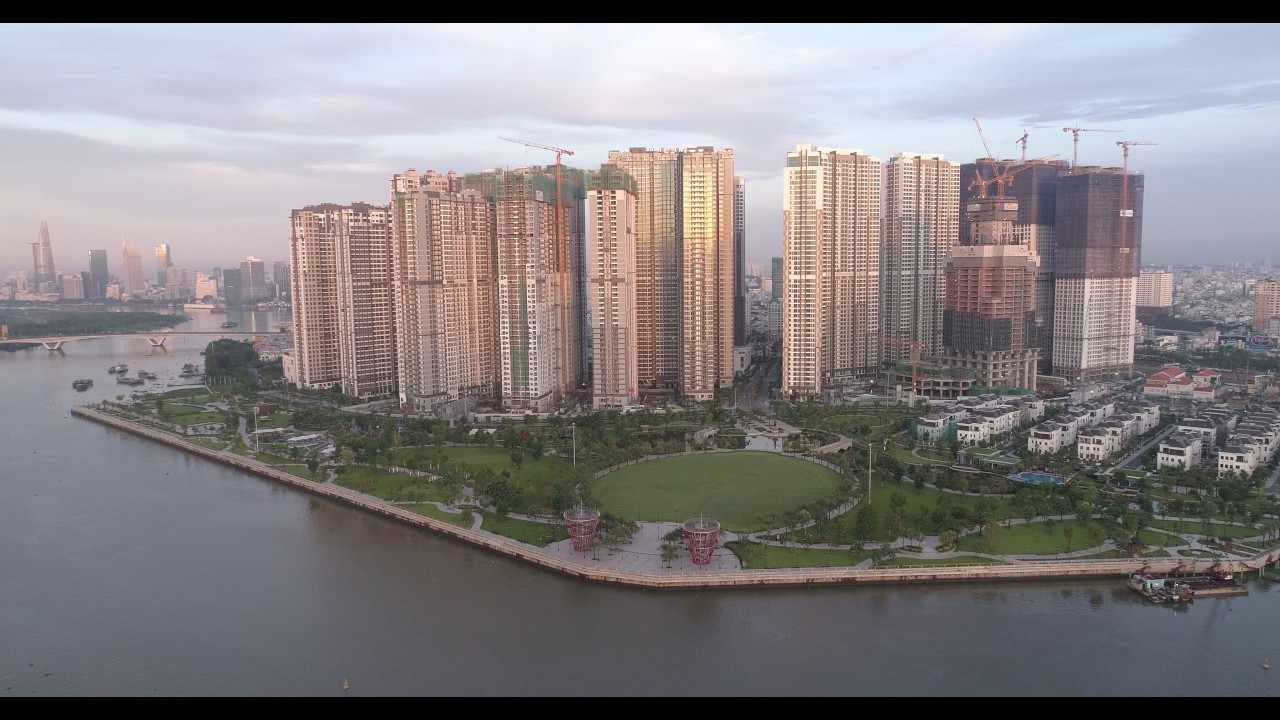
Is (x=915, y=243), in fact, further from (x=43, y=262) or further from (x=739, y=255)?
(x=43, y=262)

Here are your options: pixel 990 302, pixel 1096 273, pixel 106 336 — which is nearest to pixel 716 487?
pixel 990 302

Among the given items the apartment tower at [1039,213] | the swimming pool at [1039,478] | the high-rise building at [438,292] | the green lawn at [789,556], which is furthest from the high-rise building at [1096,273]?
the green lawn at [789,556]

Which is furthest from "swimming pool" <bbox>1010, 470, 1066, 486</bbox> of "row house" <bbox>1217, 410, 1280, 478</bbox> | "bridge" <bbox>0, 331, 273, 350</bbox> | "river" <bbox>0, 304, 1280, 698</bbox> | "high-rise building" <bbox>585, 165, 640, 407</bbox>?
"bridge" <bbox>0, 331, 273, 350</bbox>

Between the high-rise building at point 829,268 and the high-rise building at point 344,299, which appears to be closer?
the high-rise building at point 829,268

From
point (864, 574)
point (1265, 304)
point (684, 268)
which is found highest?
point (684, 268)

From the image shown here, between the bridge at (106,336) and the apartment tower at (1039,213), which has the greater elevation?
the apartment tower at (1039,213)

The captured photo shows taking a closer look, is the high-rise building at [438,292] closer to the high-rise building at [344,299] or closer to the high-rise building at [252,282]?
the high-rise building at [344,299]
